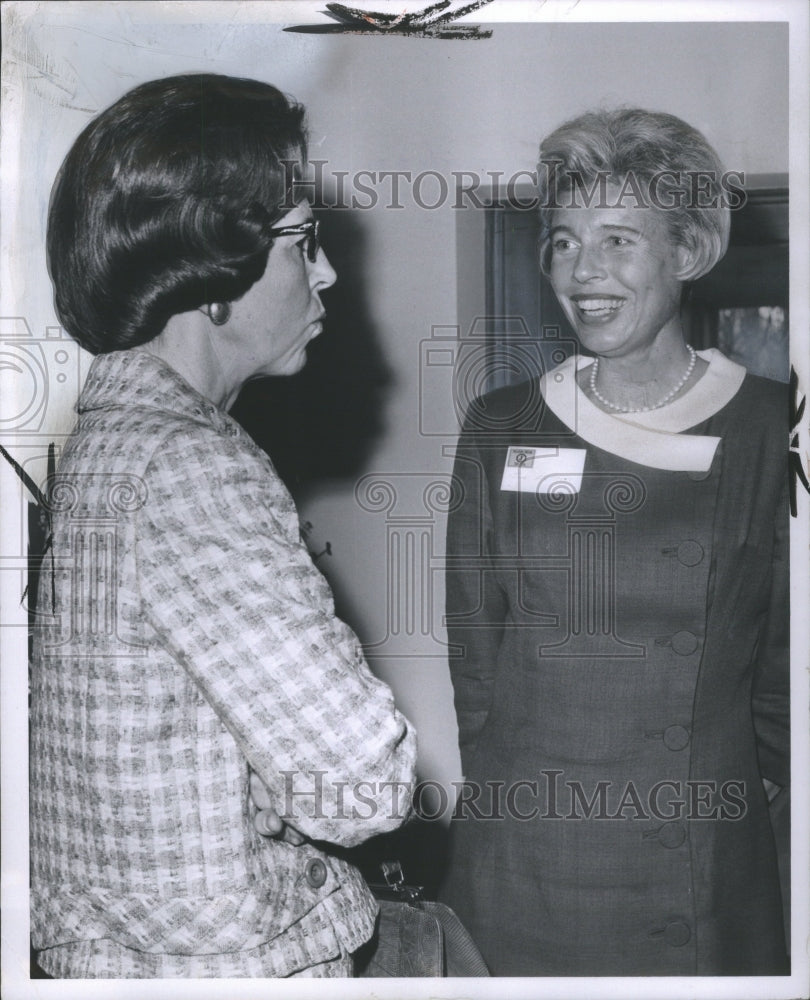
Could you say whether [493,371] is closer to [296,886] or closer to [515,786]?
[515,786]

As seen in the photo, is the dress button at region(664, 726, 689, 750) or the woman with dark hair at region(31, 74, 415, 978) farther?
the dress button at region(664, 726, 689, 750)

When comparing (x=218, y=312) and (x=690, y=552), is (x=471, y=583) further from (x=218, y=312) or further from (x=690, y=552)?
(x=218, y=312)

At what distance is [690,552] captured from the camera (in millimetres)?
1110

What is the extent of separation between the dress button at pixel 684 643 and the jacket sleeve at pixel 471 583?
18 cm

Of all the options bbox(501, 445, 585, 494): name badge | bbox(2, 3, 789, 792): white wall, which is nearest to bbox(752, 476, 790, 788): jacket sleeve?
bbox(501, 445, 585, 494): name badge

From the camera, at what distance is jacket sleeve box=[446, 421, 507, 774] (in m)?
1.12

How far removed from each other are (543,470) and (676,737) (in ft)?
1.01

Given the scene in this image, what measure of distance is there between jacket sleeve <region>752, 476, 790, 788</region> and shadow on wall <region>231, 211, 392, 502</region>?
0.44 m

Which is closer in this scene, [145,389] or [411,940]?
[145,389]

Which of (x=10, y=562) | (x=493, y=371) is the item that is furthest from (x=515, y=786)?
(x=10, y=562)

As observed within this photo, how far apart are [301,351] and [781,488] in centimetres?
52

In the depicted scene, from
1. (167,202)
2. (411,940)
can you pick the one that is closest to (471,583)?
(411,940)

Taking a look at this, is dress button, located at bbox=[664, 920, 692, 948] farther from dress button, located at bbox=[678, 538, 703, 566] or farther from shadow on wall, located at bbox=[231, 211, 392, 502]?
shadow on wall, located at bbox=[231, 211, 392, 502]

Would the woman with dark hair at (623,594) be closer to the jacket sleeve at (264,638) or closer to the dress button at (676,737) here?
the dress button at (676,737)
